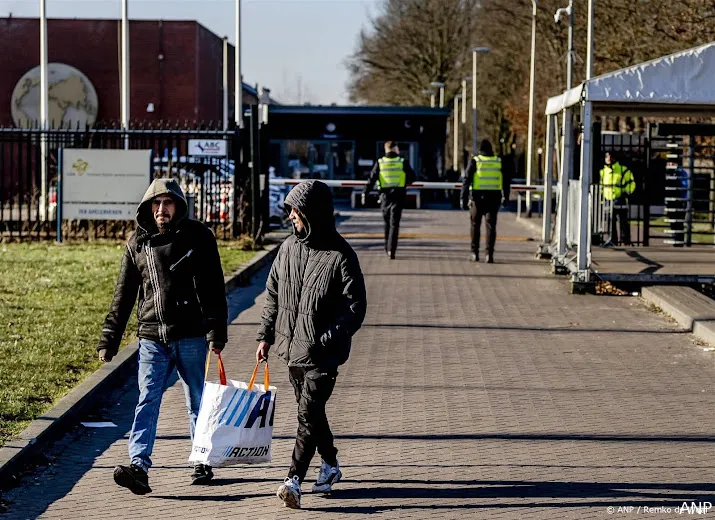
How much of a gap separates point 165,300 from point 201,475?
3.09 ft

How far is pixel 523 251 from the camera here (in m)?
23.4

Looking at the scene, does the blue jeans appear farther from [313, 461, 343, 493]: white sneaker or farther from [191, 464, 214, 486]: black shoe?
[313, 461, 343, 493]: white sneaker

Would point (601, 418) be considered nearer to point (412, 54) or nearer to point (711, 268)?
point (711, 268)

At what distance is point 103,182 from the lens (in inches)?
858

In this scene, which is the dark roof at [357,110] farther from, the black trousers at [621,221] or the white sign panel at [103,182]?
the white sign panel at [103,182]

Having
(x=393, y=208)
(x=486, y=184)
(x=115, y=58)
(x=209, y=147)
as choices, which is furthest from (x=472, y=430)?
(x=115, y=58)

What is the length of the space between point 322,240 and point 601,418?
9.92 ft

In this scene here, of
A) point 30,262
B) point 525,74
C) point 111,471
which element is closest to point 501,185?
point 30,262

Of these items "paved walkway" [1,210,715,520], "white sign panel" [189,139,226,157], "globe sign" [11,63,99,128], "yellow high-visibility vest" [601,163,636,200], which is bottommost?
"paved walkway" [1,210,715,520]

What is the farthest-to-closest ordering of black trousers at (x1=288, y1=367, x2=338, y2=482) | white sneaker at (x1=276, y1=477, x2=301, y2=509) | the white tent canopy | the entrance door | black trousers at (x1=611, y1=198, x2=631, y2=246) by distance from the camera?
the entrance door, black trousers at (x1=611, y1=198, x2=631, y2=246), the white tent canopy, black trousers at (x1=288, y1=367, x2=338, y2=482), white sneaker at (x1=276, y1=477, x2=301, y2=509)

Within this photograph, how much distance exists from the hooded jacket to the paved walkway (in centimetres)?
83

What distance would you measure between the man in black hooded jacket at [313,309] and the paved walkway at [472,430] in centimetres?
36

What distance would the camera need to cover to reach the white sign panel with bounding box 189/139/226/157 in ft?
73.5

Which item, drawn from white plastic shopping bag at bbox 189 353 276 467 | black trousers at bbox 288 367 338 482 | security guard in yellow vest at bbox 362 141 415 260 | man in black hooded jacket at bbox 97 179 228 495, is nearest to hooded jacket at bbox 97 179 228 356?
man in black hooded jacket at bbox 97 179 228 495
